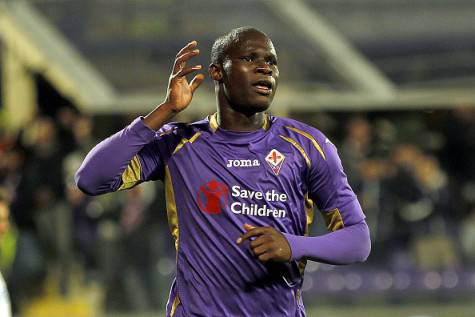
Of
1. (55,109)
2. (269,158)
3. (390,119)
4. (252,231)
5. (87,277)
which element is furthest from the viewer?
(55,109)

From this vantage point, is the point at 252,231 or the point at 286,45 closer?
the point at 252,231

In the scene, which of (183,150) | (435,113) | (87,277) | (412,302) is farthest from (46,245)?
(183,150)

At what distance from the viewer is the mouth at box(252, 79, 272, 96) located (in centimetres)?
351

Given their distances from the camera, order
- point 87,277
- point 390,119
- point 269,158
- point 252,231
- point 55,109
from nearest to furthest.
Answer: point 252,231
point 269,158
point 87,277
point 390,119
point 55,109

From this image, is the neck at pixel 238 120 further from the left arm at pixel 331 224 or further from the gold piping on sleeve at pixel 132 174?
the gold piping on sleeve at pixel 132 174

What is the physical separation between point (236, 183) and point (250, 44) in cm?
49

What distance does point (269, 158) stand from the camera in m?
3.60

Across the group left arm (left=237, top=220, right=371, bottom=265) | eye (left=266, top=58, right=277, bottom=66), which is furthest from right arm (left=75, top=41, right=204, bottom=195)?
Result: left arm (left=237, top=220, right=371, bottom=265)

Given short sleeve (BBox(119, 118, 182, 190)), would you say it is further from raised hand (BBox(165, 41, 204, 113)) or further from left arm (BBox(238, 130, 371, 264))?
left arm (BBox(238, 130, 371, 264))

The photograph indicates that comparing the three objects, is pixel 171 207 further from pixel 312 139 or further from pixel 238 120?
pixel 312 139

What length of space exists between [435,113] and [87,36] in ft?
12.6

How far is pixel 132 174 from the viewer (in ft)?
11.9

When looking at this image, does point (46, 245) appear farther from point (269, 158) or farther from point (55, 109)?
point (269, 158)

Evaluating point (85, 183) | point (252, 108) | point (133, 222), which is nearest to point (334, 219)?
point (252, 108)
